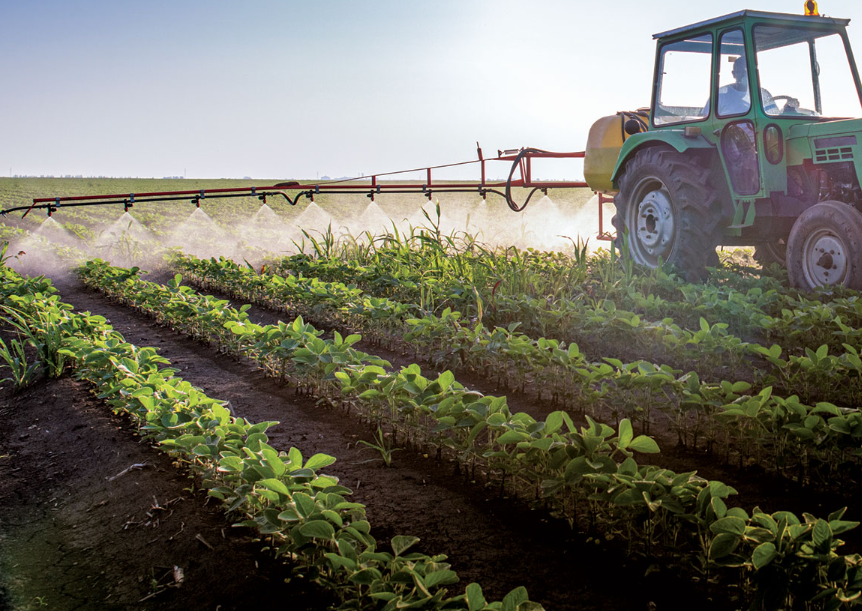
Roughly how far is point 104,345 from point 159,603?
2097 mm

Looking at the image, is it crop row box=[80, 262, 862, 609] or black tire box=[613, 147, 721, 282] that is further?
black tire box=[613, 147, 721, 282]

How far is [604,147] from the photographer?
7.55m

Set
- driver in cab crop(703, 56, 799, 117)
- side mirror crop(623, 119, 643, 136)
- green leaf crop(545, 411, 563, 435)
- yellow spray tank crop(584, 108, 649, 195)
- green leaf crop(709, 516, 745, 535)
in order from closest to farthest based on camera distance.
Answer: green leaf crop(709, 516, 745, 535), green leaf crop(545, 411, 563, 435), driver in cab crop(703, 56, 799, 117), side mirror crop(623, 119, 643, 136), yellow spray tank crop(584, 108, 649, 195)

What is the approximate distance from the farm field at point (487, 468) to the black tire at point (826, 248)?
0.89 ft

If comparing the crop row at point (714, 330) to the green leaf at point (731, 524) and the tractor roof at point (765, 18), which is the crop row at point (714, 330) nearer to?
the green leaf at point (731, 524)

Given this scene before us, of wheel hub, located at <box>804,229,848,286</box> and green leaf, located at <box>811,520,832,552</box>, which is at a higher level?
wheel hub, located at <box>804,229,848,286</box>

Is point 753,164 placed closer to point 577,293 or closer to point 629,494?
point 577,293

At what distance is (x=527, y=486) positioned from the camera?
245cm

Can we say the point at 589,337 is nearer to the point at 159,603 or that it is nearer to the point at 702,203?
the point at 702,203

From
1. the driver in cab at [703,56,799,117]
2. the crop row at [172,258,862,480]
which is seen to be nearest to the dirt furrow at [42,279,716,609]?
the crop row at [172,258,862,480]

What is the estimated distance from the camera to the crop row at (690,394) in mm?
2328

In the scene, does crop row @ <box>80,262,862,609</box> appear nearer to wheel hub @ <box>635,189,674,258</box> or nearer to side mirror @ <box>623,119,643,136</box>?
wheel hub @ <box>635,189,674,258</box>

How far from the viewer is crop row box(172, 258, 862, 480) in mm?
2328

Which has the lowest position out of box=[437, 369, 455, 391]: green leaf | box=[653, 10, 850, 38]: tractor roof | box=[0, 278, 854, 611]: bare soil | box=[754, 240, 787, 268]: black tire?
box=[0, 278, 854, 611]: bare soil
